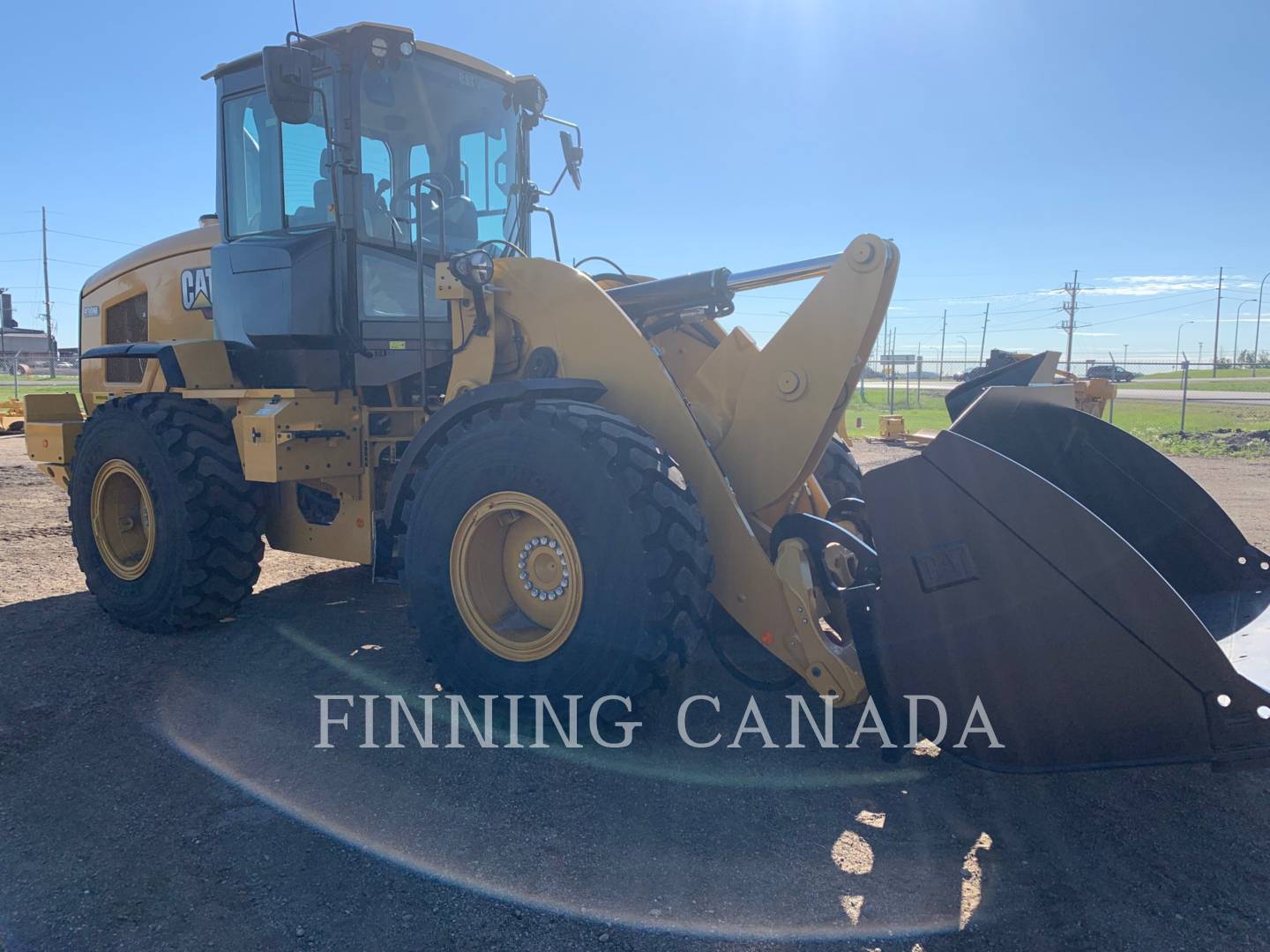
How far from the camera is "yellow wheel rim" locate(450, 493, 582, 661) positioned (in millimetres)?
3584

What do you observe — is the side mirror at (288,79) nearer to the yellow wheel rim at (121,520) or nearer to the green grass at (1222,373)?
the yellow wheel rim at (121,520)

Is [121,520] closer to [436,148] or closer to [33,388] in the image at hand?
[436,148]

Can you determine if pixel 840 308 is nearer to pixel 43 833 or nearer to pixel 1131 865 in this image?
pixel 1131 865

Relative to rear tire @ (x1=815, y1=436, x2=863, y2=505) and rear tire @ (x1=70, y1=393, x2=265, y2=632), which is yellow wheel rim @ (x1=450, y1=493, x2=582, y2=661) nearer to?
rear tire @ (x1=815, y1=436, x2=863, y2=505)

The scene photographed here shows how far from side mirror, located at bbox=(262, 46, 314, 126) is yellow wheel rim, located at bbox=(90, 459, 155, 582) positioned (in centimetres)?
239

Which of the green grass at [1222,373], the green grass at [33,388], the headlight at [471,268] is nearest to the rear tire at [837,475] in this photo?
the headlight at [471,268]

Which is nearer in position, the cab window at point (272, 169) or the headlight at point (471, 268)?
the headlight at point (471, 268)

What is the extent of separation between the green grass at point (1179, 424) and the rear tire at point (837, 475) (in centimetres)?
753

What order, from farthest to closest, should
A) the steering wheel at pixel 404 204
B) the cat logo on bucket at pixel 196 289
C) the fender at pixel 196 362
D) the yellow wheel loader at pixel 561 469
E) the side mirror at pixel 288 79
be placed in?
1. the cat logo on bucket at pixel 196 289
2. the fender at pixel 196 362
3. the steering wheel at pixel 404 204
4. the side mirror at pixel 288 79
5. the yellow wheel loader at pixel 561 469

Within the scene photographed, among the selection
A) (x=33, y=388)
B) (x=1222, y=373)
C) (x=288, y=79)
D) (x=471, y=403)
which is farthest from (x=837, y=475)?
(x=1222, y=373)

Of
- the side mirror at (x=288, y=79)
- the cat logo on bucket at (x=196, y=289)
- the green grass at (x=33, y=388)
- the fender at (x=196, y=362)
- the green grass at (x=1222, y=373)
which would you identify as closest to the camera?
the side mirror at (x=288, y=79)

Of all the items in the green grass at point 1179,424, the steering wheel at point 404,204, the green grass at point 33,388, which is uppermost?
the steering wheel at point 404,204

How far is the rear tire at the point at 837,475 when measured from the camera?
502 cm

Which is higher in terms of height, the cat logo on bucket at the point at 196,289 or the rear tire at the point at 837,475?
the cat logo on bucket at the point at 196,289
